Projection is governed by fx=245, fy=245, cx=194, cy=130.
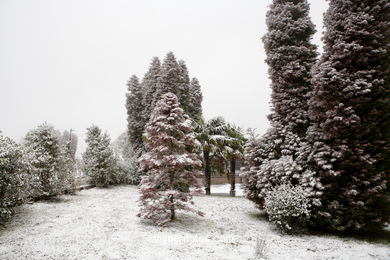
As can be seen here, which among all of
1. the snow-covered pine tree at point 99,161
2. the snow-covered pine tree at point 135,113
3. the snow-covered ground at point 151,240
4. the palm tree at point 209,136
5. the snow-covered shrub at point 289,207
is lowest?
the snow-covered ground at point 151,240

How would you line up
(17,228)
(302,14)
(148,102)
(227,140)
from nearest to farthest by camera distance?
1. (17,228)
2. (302,14)
3. (227,140)
4. (148,102)

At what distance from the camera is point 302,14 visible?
484 inches

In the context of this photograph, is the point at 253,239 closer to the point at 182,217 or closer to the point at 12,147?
the point at 182,217

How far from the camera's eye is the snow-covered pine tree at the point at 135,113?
26.2 meters

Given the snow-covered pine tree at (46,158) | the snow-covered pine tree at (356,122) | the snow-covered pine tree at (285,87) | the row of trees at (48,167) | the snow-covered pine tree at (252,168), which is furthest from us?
the snow-covered pine tree at (46,158)

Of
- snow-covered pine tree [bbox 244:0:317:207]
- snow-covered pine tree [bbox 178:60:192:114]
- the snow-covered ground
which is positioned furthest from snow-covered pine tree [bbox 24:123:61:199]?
snow-covered pine tree [bbox 178:60:192:114]

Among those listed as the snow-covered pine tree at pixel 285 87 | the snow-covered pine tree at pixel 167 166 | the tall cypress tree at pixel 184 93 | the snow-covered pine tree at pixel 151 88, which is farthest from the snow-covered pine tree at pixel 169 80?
the snow-covered pine tree at pixel 167 166

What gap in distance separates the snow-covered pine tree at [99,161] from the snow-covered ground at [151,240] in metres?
9.45

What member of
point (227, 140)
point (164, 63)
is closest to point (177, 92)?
point (164, 63)

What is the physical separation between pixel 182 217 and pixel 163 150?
137 inches

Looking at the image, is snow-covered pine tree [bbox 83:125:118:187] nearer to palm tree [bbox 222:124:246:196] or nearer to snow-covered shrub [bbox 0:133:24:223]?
palm tree [bbox 222:124:246:196]

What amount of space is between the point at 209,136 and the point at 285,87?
8.82 m

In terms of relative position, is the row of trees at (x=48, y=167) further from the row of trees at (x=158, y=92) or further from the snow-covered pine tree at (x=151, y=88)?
the snow-covered pine tree at (x=151, y=88)

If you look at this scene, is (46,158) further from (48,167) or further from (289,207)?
(289,207)
